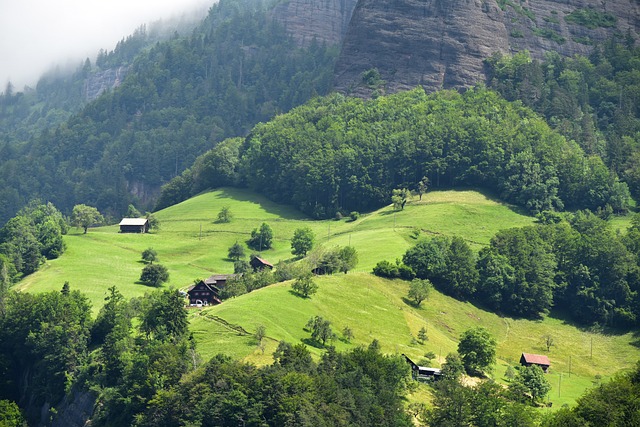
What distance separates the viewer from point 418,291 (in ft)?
530

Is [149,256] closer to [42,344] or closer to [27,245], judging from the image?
[27,245]

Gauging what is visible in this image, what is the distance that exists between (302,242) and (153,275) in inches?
1071

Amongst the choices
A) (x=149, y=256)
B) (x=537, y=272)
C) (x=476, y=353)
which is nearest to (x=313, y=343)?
(x=476, y=353)

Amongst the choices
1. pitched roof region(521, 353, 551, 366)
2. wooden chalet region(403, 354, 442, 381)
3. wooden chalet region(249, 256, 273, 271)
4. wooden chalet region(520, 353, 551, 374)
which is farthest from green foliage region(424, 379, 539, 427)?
wooden chalet region(249, 256, 273, 271)

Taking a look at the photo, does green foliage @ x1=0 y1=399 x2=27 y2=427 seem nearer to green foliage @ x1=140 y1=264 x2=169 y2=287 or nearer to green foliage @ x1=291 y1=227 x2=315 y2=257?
green foliage @ x1=140 y1=264 x2=169 y2=287

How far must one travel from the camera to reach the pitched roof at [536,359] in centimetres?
15112

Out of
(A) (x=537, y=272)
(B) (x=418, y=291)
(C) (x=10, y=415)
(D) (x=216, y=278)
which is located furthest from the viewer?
(A) (x=537, y=272)

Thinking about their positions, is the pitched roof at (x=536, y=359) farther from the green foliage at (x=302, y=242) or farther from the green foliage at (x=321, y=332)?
the green foliage at (x=302, y=242)

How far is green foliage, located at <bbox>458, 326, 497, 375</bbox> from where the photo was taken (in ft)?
458

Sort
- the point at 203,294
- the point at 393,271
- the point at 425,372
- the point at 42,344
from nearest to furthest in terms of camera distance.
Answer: the point at 425,372, the point at 42,344, the point at 203,294, the point at 393,271

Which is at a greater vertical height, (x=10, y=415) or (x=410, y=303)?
(x=410, y=303)

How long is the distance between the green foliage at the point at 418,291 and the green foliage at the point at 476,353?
68.1ft

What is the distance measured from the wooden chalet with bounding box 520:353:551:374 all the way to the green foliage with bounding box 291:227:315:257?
48.0 meters

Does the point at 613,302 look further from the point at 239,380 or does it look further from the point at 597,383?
the point at 239,380
